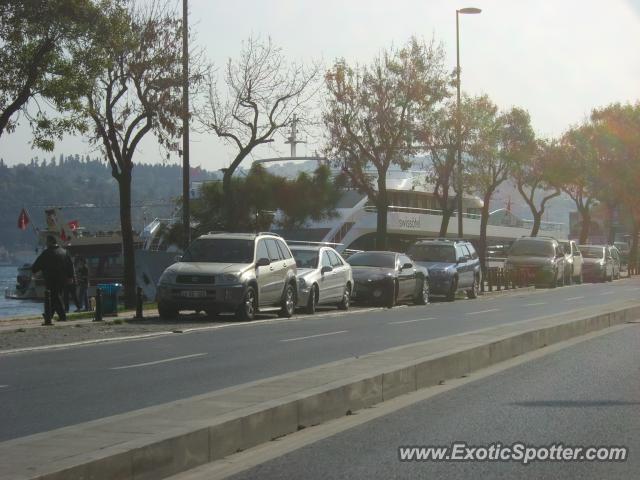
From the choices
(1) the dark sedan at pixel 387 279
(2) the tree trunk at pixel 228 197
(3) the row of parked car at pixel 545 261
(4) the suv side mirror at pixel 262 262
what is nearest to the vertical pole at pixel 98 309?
(4) the suv side mirror at pixel 262 262

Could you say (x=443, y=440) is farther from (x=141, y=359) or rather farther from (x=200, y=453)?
(x=141, y=359)

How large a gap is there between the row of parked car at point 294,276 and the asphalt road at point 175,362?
80cm

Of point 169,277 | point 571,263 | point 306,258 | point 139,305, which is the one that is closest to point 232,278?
point 169,277

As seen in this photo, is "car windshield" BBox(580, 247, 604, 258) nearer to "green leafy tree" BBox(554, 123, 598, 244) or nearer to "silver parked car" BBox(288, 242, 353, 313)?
"green leafy tree" BBox(554, 123, 598, 244)

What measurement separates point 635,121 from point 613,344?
6298 centimetres

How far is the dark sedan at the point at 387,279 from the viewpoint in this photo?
31141 millimetres

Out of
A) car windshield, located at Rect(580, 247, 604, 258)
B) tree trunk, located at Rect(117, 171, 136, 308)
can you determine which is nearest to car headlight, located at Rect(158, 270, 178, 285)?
tree trunk, located at Rect(117, 171, 136, 308)

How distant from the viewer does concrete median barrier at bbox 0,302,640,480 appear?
6.37 metres

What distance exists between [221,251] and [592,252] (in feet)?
127

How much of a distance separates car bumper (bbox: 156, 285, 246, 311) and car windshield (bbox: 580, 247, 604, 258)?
39.3 meters

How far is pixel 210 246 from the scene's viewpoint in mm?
24656

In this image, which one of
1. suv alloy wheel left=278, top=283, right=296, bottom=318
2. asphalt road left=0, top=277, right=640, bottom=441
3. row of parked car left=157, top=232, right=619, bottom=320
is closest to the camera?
asphalt road left=0, top=277, right=640, bottom=441

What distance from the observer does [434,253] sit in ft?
122

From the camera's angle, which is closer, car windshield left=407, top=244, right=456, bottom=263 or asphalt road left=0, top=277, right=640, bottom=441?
asphalt road left=0, top=277, right=640, bottom=441
